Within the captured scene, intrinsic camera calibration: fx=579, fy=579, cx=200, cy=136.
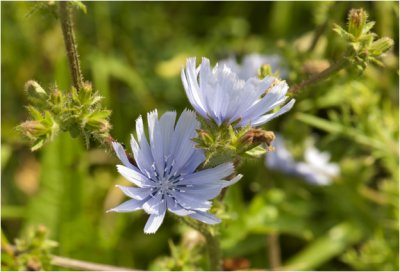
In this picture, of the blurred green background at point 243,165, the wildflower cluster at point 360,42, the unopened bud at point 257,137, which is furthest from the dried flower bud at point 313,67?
the unopened bud at point 257,137

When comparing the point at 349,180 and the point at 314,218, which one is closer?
the point at 349,180

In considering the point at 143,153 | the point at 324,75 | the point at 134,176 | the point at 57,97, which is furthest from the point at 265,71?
the point at 57,97

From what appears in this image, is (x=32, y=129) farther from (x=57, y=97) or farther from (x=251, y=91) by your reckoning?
(x=251, y=91)

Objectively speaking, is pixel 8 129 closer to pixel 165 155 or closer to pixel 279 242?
pixel 279 242

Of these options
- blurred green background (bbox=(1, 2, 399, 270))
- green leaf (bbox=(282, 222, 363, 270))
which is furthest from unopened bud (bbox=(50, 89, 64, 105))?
green leaf (bbox=(282, 222, 363, 270))

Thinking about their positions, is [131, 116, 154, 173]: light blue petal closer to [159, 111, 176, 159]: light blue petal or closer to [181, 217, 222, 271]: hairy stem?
[159, 111, 176, 159]: light blue petal

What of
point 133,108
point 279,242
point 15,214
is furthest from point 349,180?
point 15,214
